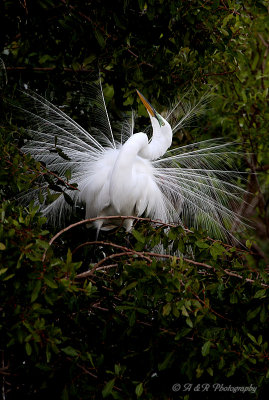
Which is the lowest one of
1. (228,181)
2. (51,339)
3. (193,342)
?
(193,342)

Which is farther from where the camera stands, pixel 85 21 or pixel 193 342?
pixel 85 21

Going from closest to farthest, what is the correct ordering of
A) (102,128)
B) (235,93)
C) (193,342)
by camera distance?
(193,342) → (102,128) → (235,93)

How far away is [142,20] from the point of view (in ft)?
8.14

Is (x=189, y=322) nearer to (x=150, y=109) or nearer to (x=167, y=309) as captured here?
(x=167, y=309)

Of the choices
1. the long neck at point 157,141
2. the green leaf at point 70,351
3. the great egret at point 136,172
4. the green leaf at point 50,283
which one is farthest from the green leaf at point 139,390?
the long neck at point 157,141

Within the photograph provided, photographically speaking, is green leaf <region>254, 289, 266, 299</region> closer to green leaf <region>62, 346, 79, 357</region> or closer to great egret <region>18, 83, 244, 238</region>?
green leaf <region>62, 346, 79, 357</region>

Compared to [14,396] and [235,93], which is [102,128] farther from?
[14,396]

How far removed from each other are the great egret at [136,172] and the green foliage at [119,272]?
0.12 meters

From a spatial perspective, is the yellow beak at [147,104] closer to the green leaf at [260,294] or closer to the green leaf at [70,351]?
the green leaf at [260,294]

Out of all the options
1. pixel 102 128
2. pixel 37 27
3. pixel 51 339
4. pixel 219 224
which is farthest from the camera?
pixel 102 128

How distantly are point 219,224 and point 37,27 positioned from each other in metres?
1.38

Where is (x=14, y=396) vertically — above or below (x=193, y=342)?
below

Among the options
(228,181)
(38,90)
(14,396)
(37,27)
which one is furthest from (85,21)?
(14,396)

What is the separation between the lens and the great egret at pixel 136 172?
2.74 metres
